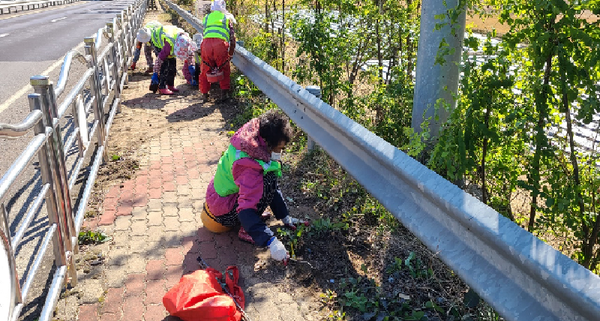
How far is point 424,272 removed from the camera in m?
3.19

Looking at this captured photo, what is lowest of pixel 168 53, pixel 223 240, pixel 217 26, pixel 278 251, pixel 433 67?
pixel 223 240

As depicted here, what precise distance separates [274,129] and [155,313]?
1369 mm

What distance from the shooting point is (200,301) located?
2918 millimetres

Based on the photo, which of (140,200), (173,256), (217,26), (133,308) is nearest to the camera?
(133,308)

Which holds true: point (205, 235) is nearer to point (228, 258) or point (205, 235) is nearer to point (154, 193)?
point (228, 258)

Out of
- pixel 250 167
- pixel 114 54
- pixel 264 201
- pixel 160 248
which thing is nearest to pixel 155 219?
pixel 160 248

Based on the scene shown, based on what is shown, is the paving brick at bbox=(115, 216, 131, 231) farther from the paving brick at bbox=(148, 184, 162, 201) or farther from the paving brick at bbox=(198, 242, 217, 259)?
the paving brick at bbox=(198, 242, 217, 259)

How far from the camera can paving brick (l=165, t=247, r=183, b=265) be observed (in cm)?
355

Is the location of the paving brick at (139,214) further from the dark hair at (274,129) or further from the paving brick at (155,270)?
the dark hair at (274,129)

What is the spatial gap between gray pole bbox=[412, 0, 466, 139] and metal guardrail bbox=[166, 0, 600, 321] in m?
0.57

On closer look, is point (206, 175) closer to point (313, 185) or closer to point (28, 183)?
point (313, 185)

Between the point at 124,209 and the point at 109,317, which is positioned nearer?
the point at 109,317

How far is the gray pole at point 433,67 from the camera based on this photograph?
11.1 feet

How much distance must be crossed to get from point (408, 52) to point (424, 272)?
2.38 metres
